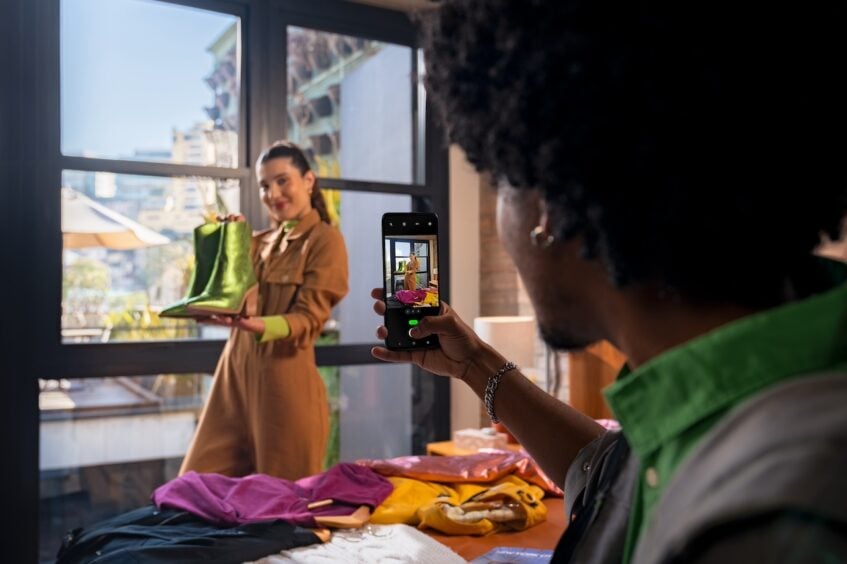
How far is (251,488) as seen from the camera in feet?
6.74

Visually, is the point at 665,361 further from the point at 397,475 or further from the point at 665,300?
the point at 397,475

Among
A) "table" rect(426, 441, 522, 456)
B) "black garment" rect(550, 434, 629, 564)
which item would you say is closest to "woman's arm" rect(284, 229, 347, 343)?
"table" rect(426, 441, 522, 456)

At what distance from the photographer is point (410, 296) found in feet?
4.78

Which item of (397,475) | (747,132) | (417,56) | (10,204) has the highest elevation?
(417,56)

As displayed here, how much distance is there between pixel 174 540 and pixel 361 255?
2394mm

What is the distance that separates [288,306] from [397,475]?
2.84 feet

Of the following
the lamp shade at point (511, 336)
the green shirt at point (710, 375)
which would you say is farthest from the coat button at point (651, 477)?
the lamp shade at point (511, 336)

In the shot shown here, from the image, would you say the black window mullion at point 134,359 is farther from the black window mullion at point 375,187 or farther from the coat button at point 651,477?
the coat button at point 651,477

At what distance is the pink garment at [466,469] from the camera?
2.24 meters

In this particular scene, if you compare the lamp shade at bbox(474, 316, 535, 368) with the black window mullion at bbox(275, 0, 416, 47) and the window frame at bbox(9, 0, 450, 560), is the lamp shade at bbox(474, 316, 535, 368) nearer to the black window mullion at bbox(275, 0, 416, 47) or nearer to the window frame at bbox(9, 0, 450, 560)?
the window frame at bbox(9, 0, 450, 560)

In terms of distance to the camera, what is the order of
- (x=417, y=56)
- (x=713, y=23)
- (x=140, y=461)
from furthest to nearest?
1. (x=417, y=56)
2. (x=140, y=461)
3. (x=713, y=23)

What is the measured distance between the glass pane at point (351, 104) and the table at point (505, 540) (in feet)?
7.73

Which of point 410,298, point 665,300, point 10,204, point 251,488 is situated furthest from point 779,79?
point 10,204

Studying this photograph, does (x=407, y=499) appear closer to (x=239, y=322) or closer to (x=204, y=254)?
(x=239, y=322)
